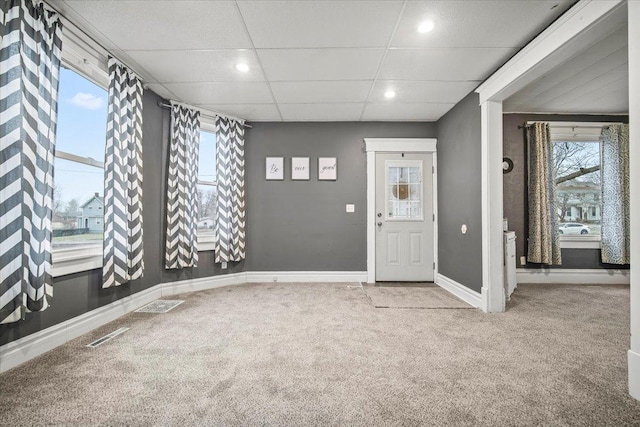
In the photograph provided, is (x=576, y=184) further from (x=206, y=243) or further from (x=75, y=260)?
(x=75, y=260)

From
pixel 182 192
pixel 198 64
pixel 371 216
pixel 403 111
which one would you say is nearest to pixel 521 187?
pixel 403 111

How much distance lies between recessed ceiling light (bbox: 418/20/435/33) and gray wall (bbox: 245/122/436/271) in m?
2.04

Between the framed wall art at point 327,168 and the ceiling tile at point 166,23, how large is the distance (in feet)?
6.67

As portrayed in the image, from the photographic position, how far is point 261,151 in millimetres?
4090

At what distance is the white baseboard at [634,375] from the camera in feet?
4.65

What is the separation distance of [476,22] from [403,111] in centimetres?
171

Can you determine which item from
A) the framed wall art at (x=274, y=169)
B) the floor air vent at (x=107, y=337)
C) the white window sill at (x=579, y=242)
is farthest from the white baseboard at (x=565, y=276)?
the floor air vent at (x=107, y=337)

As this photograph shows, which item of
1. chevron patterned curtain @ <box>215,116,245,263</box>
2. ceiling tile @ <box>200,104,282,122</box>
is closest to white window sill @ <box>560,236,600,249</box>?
ceiling tile @ <box>200,104,282,122</box>

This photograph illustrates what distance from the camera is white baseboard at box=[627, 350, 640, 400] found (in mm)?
1418

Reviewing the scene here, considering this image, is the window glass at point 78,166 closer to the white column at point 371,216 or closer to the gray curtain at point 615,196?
the white column at point 371,216

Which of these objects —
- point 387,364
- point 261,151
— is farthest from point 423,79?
point 387,364

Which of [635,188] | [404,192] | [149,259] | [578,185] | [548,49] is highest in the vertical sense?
[548,49]

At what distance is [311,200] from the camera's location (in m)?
4.10

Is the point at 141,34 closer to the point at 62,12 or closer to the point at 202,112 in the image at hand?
the point at 62,12
